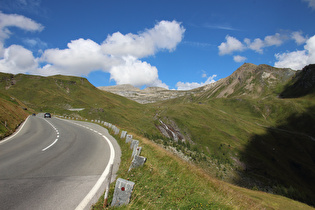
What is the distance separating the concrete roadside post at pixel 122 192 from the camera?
17.5 feet

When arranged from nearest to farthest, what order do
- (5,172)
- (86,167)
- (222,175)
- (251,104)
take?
1. (5,172)
2. (86,167)
3. (222,175)
4. (251,104)

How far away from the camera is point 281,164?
7756 cm

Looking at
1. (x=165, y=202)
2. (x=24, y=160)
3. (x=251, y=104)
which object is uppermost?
(x=251, y=104)

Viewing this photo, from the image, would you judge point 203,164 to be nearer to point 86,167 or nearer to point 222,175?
point 222,175

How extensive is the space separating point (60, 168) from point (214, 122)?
105279 mm

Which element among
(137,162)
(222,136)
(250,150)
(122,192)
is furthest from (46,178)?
(250,150)

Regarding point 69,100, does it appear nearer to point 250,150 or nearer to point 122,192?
point 250,150

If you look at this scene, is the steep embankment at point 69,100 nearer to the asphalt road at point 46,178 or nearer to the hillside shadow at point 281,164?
the hillside shadow at point 281,164

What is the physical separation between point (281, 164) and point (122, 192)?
310 ft

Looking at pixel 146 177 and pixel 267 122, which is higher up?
pixel 267 122

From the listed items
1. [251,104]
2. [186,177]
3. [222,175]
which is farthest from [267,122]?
[186,177]

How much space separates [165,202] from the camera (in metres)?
6.26

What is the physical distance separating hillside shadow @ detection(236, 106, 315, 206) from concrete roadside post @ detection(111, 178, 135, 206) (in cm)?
5017

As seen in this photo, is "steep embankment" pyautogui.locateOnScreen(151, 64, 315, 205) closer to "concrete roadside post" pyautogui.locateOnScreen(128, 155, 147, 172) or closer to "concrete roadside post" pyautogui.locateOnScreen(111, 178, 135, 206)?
"concrete roadside post" pyautogui.locateOnScreen(128, 155, 147, 172)
